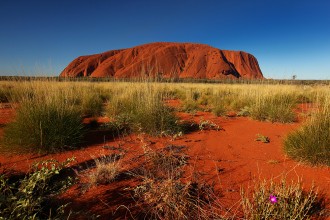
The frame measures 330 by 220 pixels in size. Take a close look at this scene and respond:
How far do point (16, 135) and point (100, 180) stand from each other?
1.85 metres

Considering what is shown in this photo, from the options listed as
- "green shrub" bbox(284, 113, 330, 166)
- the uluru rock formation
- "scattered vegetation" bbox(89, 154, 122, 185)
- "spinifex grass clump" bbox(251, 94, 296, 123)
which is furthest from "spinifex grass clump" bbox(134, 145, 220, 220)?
the uluru rock formation

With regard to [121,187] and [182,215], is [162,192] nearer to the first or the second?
[182,215]

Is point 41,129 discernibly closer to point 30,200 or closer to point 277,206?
point 30,200

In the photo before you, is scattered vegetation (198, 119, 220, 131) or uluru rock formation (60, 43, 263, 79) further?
uluru rock formation (60, 43, 263, 79)

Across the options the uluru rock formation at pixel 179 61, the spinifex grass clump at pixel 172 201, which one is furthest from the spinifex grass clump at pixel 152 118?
the uluru rock formation at pixel 179 61

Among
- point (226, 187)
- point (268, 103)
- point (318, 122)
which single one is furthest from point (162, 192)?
point (268, 103)

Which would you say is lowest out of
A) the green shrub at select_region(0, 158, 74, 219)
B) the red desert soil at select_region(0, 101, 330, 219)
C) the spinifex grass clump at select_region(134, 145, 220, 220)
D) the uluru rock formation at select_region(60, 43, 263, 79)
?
the red desert soil at select_region(0, 101, 330, 219)

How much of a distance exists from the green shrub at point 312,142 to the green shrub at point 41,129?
344 cm

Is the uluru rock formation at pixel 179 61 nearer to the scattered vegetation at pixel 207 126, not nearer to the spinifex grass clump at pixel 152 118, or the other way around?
the scattered vegetation at pixel 207 126

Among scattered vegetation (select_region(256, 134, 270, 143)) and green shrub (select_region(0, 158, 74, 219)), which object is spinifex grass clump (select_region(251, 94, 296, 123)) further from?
green shrub (select_region(0, 158, 74, 219))

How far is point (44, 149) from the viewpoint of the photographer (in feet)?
10.7

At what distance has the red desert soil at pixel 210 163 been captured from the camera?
2.09 metres

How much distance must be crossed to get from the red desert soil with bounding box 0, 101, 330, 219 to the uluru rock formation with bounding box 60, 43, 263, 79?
→ 236 ft

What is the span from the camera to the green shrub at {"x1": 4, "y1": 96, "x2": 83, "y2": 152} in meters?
3.23
